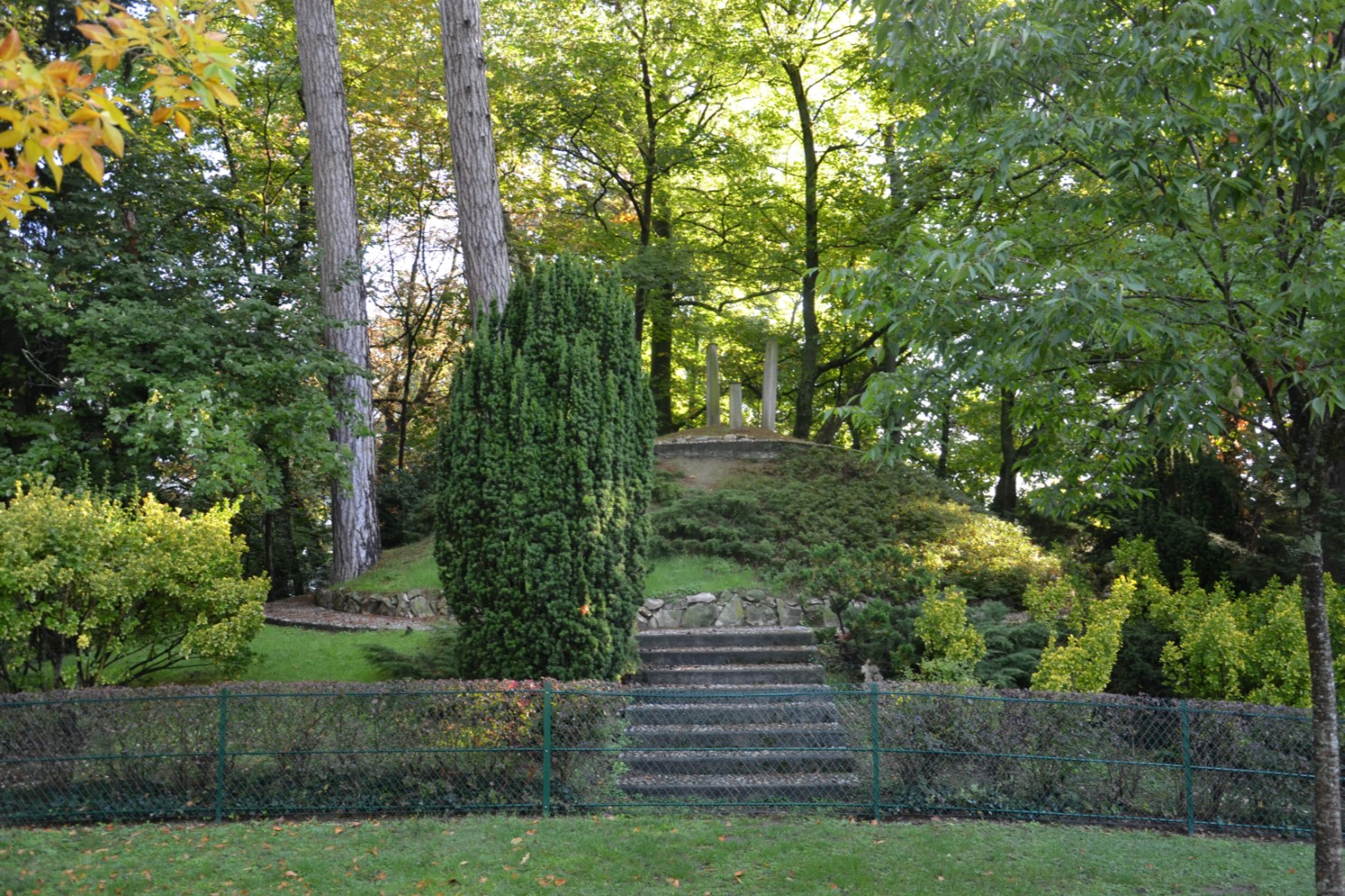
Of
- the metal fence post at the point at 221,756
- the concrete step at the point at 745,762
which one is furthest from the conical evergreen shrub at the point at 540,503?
the metal fence post at the point at 221,756

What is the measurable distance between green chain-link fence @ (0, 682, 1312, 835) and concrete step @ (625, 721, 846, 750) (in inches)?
21.1

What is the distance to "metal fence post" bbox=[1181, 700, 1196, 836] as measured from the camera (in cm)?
761

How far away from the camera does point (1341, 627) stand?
9.30 m

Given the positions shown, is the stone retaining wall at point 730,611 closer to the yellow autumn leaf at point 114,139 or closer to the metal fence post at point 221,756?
the metal fence post at point 221,756

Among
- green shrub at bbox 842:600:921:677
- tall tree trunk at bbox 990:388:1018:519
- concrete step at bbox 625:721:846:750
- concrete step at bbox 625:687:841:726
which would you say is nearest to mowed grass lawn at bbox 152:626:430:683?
concrete step at bbox 625:687:841:726

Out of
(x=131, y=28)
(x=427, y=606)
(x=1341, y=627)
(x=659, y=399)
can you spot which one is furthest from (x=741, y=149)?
(x=131, y=28)

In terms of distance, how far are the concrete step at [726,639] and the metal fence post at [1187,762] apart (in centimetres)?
399

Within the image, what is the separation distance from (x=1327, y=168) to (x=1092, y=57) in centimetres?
150

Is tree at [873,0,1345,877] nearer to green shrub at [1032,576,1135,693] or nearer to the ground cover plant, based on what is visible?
green shrub at [1032,576,1135,693]

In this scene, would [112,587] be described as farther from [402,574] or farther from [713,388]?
[713,388]

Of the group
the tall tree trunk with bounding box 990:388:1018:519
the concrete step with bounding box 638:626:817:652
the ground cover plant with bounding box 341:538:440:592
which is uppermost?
the tall tree trunk with bounding box 990:388:1018:519

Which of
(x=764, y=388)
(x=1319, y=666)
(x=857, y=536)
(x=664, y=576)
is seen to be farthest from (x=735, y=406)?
(x=1319, y=666)

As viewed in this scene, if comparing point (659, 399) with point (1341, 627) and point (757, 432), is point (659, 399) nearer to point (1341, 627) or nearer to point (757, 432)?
point (757, 432)

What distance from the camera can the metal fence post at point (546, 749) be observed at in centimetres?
772
